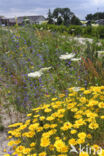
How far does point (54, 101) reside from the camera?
131 inches

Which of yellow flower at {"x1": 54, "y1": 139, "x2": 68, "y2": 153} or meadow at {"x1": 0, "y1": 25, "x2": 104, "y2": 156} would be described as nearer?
yellow flower at {"x1": 54, "y1": 139, "x2": 68, "y2": 153}

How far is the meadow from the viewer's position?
2.11 metres

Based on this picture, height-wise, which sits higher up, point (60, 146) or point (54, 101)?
point (60, 146)

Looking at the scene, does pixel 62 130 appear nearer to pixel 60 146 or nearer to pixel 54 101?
pixel 60 146

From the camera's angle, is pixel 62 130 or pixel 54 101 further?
pixel 54 101

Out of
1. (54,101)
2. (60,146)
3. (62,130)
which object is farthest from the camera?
(54,101)

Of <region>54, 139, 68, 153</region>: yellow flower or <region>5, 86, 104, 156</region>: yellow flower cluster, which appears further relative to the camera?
<region>5, 86, 104, 156</region>: yellow flower cluster

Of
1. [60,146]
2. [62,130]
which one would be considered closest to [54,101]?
[62,130]

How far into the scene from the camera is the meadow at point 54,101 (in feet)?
6.91

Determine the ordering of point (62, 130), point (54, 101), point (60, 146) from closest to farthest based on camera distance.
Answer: point (60, 146), point (62, 130), point (54, 101)

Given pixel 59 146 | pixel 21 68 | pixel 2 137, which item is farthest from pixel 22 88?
pixel 59 146

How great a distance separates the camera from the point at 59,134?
247cm

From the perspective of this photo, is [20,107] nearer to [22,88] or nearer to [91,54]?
[22,88]

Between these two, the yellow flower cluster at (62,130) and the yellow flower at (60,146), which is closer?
the yellow flower at (60,146)
